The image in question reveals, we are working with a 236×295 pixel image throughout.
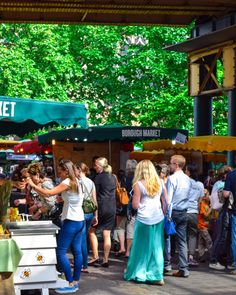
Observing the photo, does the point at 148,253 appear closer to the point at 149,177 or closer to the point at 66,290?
the point at 149,177

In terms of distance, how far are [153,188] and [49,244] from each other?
2023mm

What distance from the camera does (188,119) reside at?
39.2 m

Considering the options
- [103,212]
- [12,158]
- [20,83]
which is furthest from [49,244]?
[12,158]

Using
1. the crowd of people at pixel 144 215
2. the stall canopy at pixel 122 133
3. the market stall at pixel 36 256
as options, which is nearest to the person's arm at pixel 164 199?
the crowd of people at pixel 144 215

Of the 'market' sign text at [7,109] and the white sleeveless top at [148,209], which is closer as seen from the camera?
the 'market' sign text at [7,109]

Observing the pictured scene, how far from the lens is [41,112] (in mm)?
10289

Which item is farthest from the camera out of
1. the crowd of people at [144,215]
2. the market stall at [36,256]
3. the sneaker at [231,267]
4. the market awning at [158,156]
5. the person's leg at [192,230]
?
the market awning at [158,156]

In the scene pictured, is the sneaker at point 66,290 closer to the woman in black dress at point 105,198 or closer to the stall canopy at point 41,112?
the stall canopy at point 41,112

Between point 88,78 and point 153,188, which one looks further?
point 88,78

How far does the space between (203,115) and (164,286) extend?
1479cm

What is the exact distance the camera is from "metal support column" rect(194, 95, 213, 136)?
83.6ft

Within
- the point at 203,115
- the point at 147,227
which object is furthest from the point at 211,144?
the point at 203,115

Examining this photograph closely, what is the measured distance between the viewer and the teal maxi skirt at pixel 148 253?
11.3 meters

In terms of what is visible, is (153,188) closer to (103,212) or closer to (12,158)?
(103,212)
